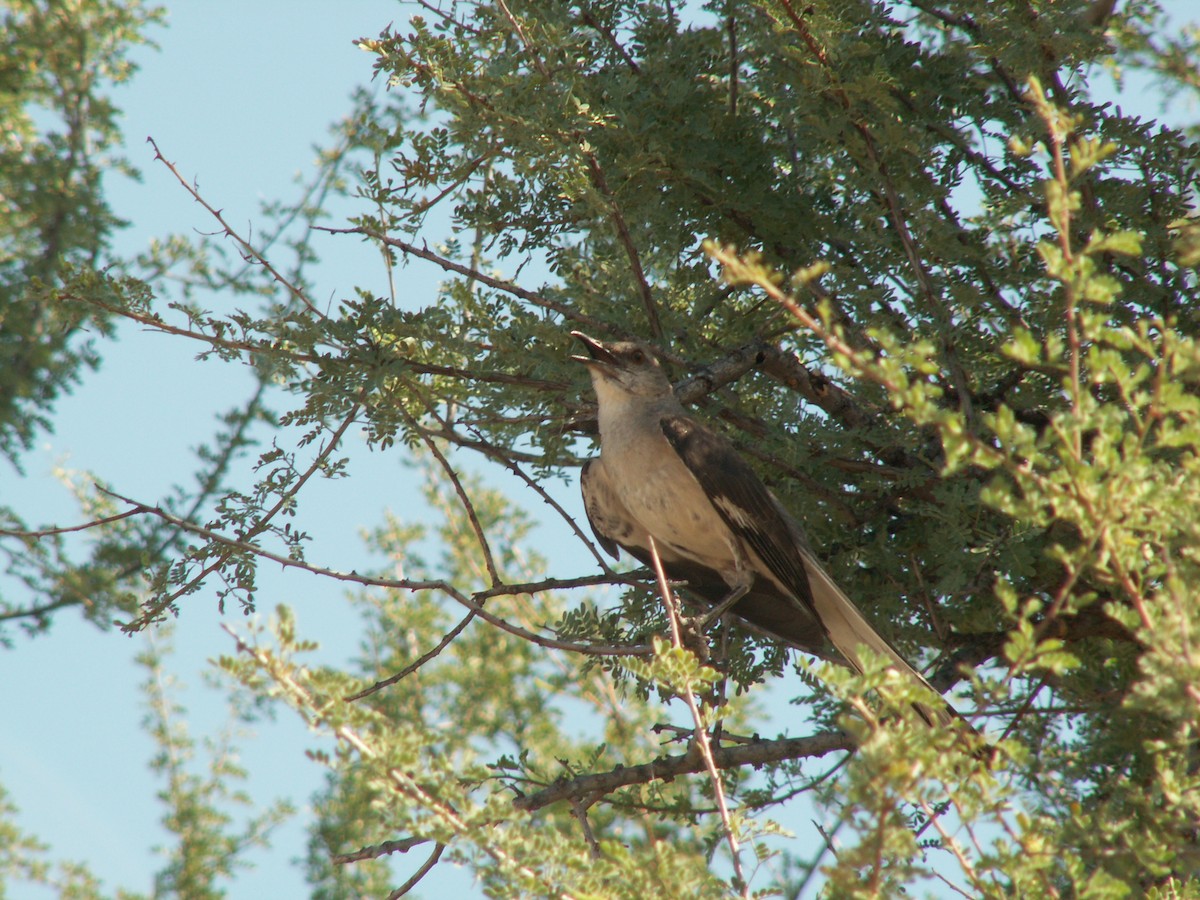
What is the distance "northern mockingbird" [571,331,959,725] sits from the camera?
394 centimetres

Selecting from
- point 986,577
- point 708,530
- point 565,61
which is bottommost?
point 986,577

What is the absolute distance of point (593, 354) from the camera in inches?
162

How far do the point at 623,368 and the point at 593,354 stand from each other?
5.4 inches

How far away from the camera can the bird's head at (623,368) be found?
4027 millimetres

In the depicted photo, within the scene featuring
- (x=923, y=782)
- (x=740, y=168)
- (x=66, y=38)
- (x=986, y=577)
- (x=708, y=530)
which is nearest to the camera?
(x=923, y=782)

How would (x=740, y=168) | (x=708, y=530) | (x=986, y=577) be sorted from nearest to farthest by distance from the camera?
(x=986, y=577), (x=740, y=168), (x=708, y=530)

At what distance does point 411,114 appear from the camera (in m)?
4.20

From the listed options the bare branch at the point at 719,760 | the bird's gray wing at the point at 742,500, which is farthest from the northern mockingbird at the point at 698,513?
the bare branch at the point at 719,760

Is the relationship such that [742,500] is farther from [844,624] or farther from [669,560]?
[669,560]

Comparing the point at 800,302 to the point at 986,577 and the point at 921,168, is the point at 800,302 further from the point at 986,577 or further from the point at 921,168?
the point at 986,577

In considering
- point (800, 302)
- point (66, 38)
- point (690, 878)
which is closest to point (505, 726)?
point (800, 302)

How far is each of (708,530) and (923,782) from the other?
8.31 ft

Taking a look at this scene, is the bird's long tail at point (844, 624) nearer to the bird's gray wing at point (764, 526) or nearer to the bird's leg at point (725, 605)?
the bird's gray wing at point (764, 526)

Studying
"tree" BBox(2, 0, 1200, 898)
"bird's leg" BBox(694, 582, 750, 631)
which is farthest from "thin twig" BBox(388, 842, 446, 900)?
"bird's leg" BBox(694, 582, 750, 631)
